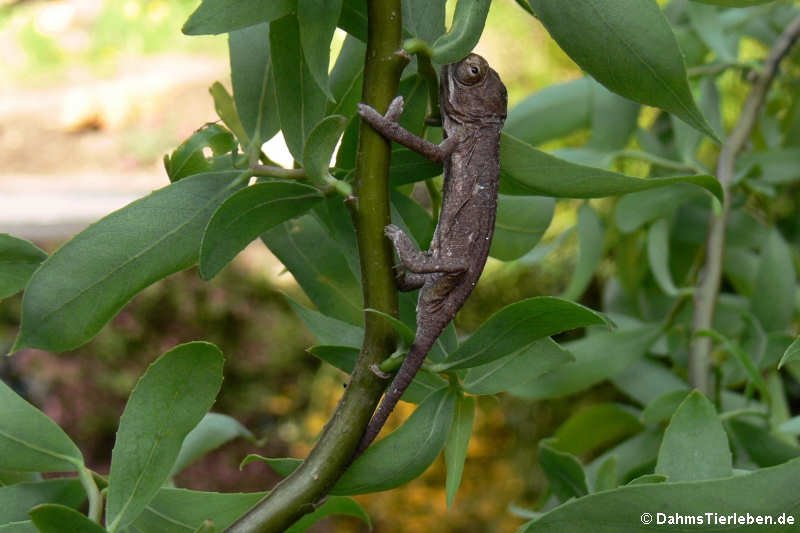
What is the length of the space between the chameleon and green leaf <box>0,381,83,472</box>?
0.14 metres

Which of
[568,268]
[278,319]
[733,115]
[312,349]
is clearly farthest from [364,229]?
[278,319]

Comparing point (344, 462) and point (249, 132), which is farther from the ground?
point (249, 132)

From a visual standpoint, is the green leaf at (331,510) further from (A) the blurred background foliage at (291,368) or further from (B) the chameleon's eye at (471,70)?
(A) the blurred background foliage at (291,368)

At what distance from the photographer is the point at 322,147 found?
1.17ft

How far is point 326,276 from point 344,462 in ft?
0.46

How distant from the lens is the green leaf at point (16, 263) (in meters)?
0.41

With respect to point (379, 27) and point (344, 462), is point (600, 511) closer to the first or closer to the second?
point (344, 462)

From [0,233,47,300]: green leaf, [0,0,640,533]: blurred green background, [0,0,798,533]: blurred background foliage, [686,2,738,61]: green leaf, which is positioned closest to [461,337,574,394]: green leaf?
[0,233,47,300]: green leaf

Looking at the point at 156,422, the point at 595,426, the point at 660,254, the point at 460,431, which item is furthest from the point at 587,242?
the point at 156,422

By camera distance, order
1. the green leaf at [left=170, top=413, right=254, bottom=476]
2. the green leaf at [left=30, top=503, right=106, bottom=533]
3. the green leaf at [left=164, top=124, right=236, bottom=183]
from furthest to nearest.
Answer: the green leaf at [left=170, top=413, right=254, bottom=476] < the green leaf at [left=164, top=124, right=236, bottom=183] < the green leaf at [left=30, top=503, right=106, bottom=533]

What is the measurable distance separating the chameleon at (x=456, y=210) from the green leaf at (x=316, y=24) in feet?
0.18

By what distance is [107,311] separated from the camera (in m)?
0.39

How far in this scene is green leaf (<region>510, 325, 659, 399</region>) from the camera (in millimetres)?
694

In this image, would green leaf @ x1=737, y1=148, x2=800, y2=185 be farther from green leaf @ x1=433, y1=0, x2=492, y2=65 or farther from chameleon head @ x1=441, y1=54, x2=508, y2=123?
green leaf @ x1=433, y1=0, x2=492, y2=65
